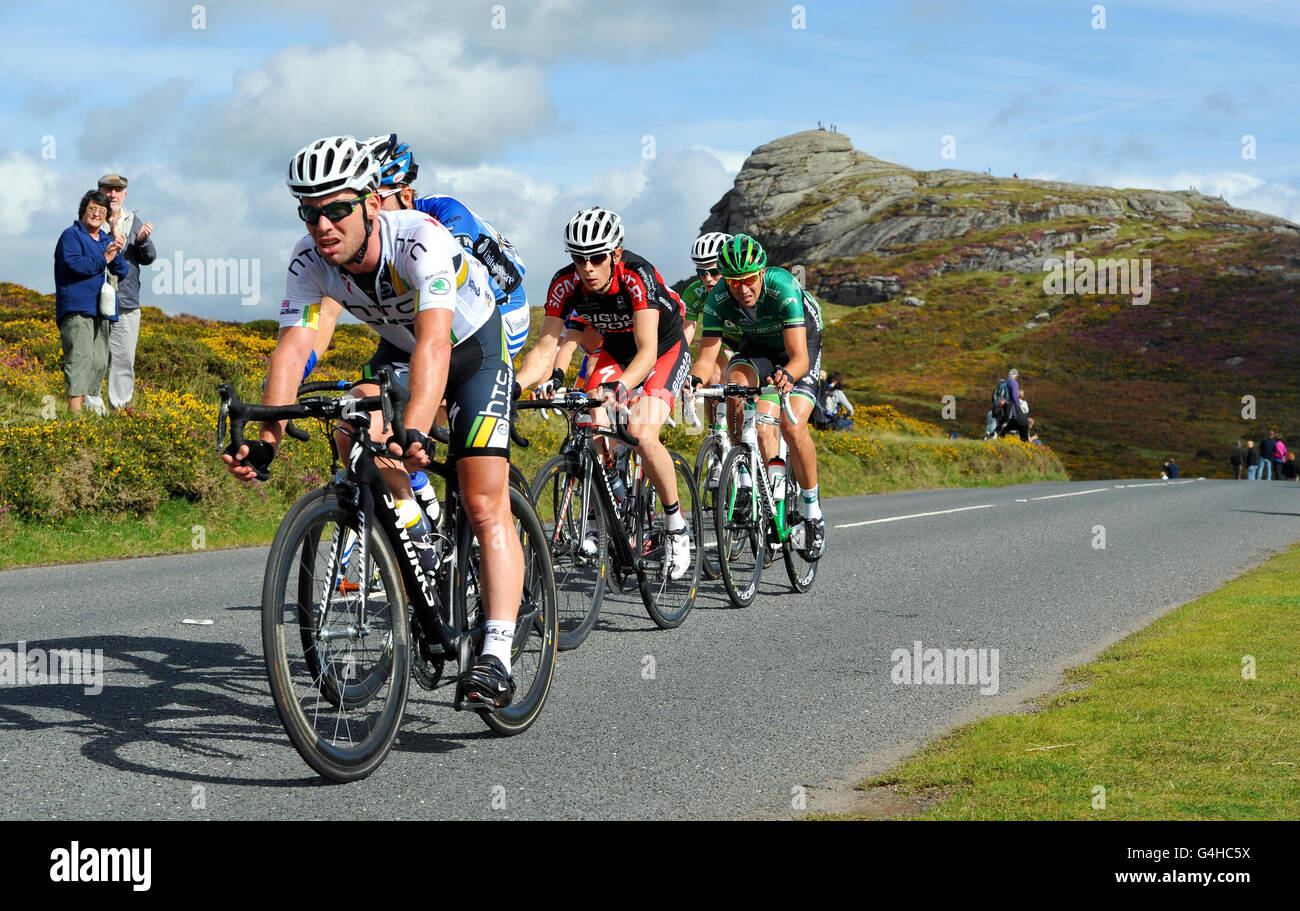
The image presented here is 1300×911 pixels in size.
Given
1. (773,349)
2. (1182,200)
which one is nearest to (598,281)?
(773,349)

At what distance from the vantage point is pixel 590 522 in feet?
23.1

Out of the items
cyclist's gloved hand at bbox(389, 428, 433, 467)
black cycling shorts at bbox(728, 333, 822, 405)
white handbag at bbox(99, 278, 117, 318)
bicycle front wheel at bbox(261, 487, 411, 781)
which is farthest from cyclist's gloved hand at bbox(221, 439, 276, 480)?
white handbag at bbox(99, 278, 117, 318)

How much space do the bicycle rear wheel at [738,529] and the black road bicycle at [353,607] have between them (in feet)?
11.7

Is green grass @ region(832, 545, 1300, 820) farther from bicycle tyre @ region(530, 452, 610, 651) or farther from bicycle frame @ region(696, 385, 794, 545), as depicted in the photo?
bicycle frame @ region(696, 385, 794, 545)

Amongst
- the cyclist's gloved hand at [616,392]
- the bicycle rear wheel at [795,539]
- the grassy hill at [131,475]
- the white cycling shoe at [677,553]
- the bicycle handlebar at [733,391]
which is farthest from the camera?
the grassy hill at [131,475]

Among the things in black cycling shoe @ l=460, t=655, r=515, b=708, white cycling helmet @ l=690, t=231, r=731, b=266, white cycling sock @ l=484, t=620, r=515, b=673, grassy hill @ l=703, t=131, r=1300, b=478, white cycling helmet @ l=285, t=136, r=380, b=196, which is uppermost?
grassy hill @ l=703, t=131, r=1300, b=478

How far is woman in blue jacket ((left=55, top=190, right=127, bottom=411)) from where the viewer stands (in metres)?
12.3

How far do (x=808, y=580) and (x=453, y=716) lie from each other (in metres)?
4.62

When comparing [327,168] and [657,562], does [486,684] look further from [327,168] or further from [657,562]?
[657,562]

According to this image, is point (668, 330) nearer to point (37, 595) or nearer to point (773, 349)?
point (773, 349)

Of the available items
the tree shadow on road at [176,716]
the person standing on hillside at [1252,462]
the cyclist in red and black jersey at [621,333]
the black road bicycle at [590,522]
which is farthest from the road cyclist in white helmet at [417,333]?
the person standing on hillside at [1252,462]

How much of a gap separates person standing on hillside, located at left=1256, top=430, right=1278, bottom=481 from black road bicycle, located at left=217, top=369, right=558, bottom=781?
1568 inches

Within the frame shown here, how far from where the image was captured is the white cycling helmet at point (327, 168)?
419cm

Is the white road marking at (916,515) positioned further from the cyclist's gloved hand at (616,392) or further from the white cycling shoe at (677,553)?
the cyclist's gloved hand at (616,392)
